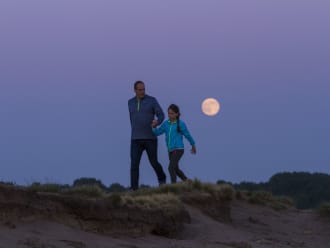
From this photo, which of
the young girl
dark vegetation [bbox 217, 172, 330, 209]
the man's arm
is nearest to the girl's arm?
the young girl

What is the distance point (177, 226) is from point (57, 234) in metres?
2.80

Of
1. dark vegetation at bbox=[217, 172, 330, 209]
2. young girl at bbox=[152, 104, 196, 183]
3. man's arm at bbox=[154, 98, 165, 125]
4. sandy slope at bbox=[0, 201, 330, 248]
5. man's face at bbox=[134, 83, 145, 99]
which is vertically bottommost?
sandy slope at bbox=[0, 201, 330, 248]

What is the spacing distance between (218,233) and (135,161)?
2.58m

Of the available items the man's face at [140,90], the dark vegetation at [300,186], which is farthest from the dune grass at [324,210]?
the dark vegetation at [300,186]

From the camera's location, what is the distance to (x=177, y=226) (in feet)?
36.7

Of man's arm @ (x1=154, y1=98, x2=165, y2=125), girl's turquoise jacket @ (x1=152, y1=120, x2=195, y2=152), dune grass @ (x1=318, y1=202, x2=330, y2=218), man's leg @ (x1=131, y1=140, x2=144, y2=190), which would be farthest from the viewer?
dune grass @ (x1=318, y1=202, x2=330, y2=218)

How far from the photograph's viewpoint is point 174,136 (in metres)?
14.2

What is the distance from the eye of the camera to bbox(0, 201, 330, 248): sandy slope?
27.5 ft

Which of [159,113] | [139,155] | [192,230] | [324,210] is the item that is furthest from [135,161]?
[324,210]

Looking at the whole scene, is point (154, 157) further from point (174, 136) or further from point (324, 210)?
point (324, 210)

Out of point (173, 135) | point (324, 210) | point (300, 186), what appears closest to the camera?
point (173, 135)

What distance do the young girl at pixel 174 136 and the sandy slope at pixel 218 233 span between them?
140 centimetres

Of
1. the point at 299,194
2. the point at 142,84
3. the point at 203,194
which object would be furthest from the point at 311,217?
the point at 299,194

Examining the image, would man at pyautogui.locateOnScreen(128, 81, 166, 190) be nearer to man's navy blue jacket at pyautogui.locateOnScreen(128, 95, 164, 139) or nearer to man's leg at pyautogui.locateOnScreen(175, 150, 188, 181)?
man's navy blue jacket at pyautogui.locateOnScreen(128, 95, 164, 139)
